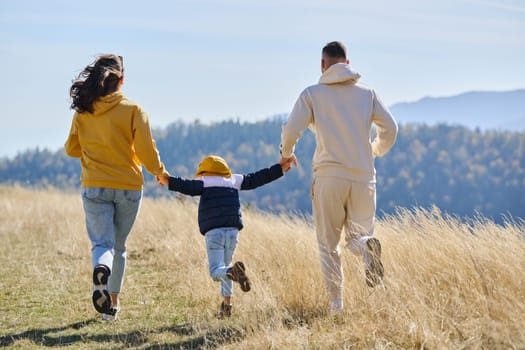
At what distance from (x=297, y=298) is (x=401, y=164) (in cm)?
13871

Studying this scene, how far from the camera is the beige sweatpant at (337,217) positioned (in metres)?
6.07

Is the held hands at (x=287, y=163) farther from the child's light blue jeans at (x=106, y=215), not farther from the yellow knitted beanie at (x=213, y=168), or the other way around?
the child's light blue jeans at (x=106, y=215)

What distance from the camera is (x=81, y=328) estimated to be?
639 cm

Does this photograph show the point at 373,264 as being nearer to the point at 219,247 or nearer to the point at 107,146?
the point at 219,247

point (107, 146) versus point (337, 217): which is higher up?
point (107, 146)

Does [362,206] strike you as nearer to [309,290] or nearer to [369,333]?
[309,290]

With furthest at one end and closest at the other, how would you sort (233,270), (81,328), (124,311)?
(124,311)
(81,328)
(233,270)

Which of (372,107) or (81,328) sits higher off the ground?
(372,107)

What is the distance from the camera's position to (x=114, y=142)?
6.30 meters

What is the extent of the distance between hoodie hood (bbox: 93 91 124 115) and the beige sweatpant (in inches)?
68.6

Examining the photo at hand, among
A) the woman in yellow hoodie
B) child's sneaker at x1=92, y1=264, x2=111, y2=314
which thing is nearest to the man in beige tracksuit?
the woman in yellow hoodie

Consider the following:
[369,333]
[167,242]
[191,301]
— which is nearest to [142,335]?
[191,301]

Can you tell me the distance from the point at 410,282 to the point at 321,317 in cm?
80

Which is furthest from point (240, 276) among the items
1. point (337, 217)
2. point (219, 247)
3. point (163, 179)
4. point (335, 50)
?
point (335, 50)
